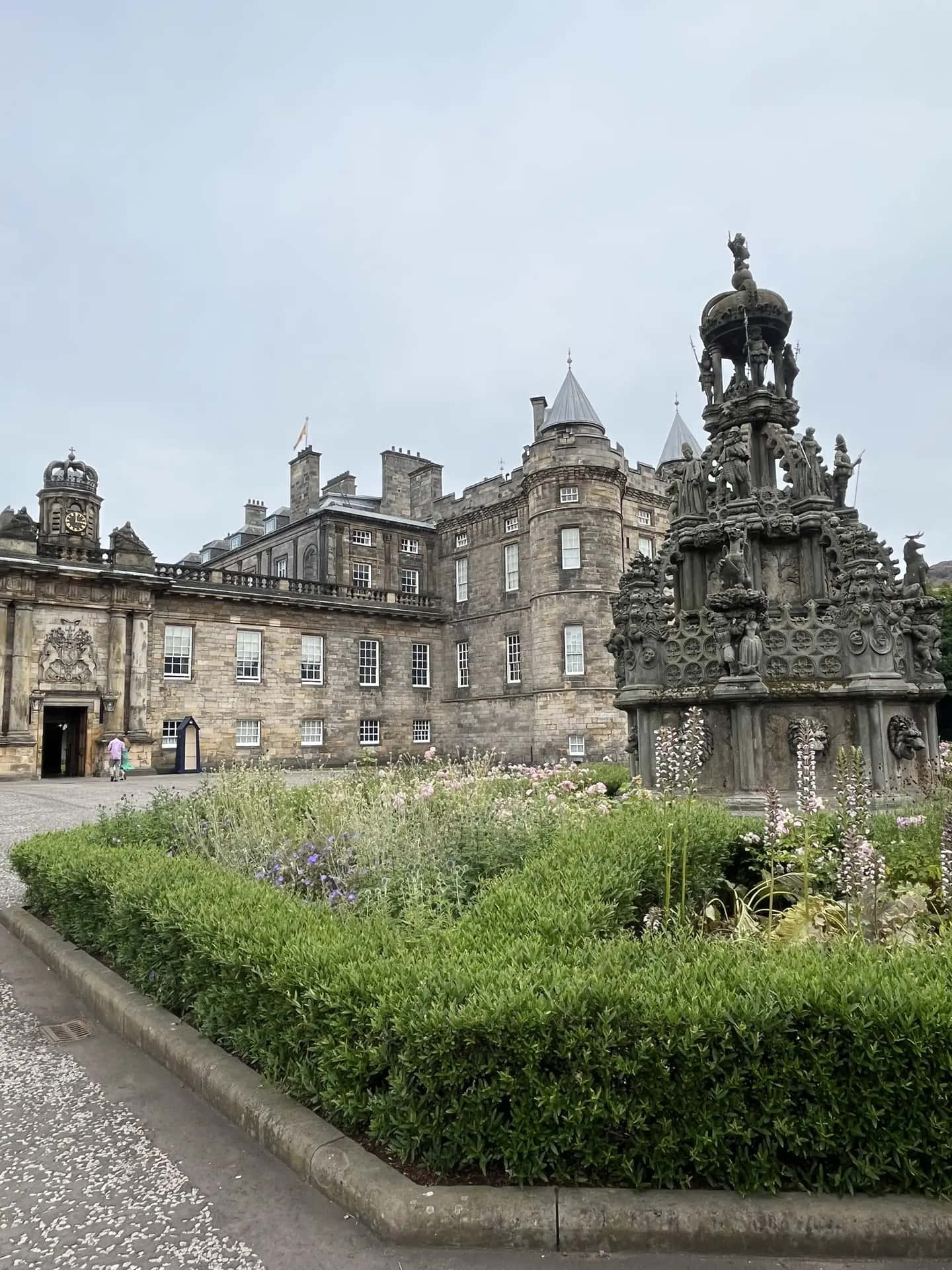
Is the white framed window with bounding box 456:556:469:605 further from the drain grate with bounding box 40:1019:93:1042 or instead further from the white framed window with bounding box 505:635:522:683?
the drain grate with bounding box 40:1019:93:1042

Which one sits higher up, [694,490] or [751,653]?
[694,490]

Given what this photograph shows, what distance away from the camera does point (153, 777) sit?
28.5 m

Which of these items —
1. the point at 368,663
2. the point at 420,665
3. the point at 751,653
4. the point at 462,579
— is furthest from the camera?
the point at 462,579

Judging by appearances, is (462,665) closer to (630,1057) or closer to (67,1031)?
(67,1031)

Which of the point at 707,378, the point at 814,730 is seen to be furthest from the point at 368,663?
the point at 814,730

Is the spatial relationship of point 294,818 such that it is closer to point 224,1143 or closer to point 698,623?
point 224,1143

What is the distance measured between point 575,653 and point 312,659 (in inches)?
463

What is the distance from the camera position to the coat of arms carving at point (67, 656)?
2834 cm

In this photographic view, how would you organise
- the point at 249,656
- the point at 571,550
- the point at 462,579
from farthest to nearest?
1. the point at 462,579
2. the point at 249,656
3. the point at 571,550

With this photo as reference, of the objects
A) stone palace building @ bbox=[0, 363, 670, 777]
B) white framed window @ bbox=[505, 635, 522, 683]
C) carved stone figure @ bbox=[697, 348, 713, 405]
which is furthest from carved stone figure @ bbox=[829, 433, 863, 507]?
white framed window @ bbox=[505, 635, 522, 683]

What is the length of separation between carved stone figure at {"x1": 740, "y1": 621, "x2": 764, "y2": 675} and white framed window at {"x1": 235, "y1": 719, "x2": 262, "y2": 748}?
1060 inches

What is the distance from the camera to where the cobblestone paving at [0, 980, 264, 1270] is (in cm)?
284

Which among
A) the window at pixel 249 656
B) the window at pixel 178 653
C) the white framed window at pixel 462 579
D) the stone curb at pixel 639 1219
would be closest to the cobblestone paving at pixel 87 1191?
the stone curb at pixel 639 1219

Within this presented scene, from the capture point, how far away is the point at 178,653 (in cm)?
3184
